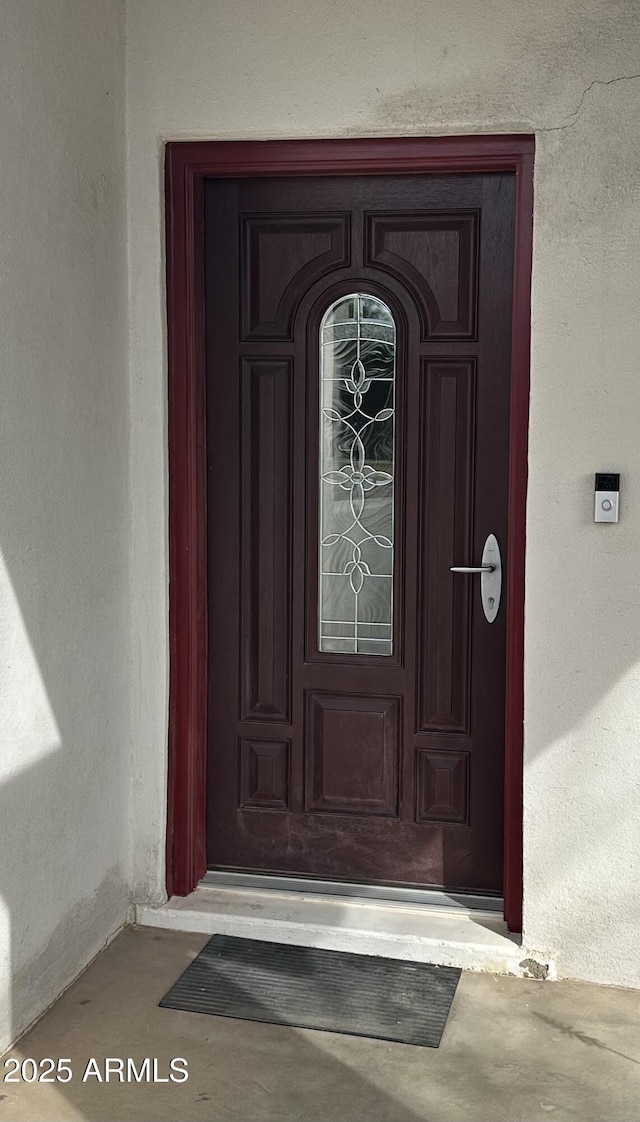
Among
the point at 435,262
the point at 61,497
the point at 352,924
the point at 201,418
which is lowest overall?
the point at 352,924

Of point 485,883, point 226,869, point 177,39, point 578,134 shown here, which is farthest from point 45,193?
point 485,883

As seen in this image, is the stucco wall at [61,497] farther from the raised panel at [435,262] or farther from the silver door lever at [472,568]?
the silver door lever at [472,568]

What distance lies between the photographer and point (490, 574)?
3.20 metres

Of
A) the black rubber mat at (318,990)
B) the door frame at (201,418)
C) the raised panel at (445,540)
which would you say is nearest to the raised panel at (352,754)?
the raised panel at (445,540)

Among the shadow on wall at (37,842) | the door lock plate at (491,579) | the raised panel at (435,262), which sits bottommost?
the shadow on wall at (37,842)

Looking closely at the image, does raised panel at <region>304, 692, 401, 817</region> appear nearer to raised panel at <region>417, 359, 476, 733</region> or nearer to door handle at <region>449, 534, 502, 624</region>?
raised panel at <region>417, 359, 476, 733</region>

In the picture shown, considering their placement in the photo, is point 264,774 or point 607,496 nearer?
point 607,496

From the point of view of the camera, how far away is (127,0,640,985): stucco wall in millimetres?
2867

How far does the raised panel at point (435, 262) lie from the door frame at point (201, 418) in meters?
0.15

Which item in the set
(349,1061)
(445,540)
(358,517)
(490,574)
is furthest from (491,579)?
(349,1061)

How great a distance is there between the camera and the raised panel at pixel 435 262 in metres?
3.16

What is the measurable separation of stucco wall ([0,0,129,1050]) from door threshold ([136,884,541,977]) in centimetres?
27

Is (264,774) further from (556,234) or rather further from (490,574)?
(556,234)

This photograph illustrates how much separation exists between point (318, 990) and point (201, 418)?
1704 millimetres
